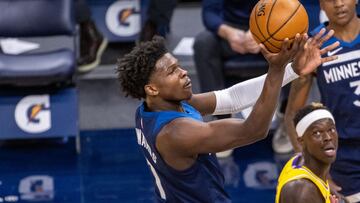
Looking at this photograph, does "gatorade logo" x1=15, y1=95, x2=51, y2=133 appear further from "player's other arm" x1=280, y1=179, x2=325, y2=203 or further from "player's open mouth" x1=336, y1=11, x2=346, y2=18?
"player's other arm" x1=280, y1=179, x2=325, y2=203

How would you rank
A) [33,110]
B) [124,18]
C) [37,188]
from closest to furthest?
[37,188], [33,110], [124,18]

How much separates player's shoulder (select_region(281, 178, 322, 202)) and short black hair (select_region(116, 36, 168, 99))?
776mm

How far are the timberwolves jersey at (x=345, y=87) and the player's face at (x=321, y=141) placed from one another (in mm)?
475

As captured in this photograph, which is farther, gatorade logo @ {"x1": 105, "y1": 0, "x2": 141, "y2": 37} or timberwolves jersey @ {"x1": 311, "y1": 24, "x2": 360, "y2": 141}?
gatorade logo @ {"x1": 105, "y1": 0, "x2": 141, "y2": 37}

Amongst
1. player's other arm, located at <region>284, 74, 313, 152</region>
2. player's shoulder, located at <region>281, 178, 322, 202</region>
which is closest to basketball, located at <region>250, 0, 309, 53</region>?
player's shoulder, located at <region>281, 178, 322, 202</region>

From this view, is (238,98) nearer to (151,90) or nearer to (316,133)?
(316,133)

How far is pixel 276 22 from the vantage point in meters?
3.53

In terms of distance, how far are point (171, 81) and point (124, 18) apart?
409cm

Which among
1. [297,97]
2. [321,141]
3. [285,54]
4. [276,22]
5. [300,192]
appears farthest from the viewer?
[297,97]

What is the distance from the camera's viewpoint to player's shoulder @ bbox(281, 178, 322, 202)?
12.8 ft

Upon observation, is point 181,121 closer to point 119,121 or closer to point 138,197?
point 138,197

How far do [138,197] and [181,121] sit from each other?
104 inches

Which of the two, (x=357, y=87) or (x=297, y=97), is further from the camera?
(x=297, y=97)

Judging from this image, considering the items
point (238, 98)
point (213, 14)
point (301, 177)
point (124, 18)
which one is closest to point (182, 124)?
point (238, 98)
